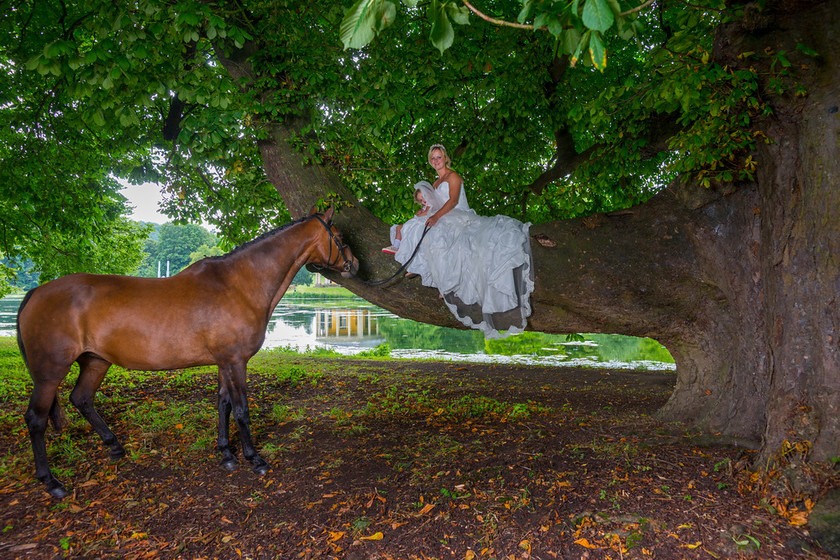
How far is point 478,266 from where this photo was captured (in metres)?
4.61

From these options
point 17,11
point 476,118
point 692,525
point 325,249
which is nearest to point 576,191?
point 476,118

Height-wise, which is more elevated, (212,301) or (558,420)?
(212,301)

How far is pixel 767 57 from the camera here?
3631 millimetres

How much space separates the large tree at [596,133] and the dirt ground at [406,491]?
0.73 meters

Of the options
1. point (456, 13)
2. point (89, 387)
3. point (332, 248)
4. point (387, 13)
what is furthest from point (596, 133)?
point (89, 387)

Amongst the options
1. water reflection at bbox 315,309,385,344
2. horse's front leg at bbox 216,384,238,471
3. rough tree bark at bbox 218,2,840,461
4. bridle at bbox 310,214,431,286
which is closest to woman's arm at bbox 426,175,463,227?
bridle at bbox 310,214,431,286

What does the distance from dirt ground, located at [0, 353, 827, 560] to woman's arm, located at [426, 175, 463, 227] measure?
89.0 inches

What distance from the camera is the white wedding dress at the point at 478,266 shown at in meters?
4.57

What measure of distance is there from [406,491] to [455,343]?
18424mm

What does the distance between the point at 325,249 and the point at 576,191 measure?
15.7 feet

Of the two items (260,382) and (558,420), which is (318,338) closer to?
A: (260,382)

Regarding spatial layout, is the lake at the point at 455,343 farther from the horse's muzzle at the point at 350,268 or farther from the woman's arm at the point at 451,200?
the horse's muzzle at the point at 350,268

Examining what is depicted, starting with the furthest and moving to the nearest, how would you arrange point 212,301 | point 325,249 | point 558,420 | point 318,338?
1. point 318,338
2. point 558,420
3. point 325,249
4. point 212,301

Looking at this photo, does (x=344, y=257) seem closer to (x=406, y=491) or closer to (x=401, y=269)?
(x=401, y=269)
